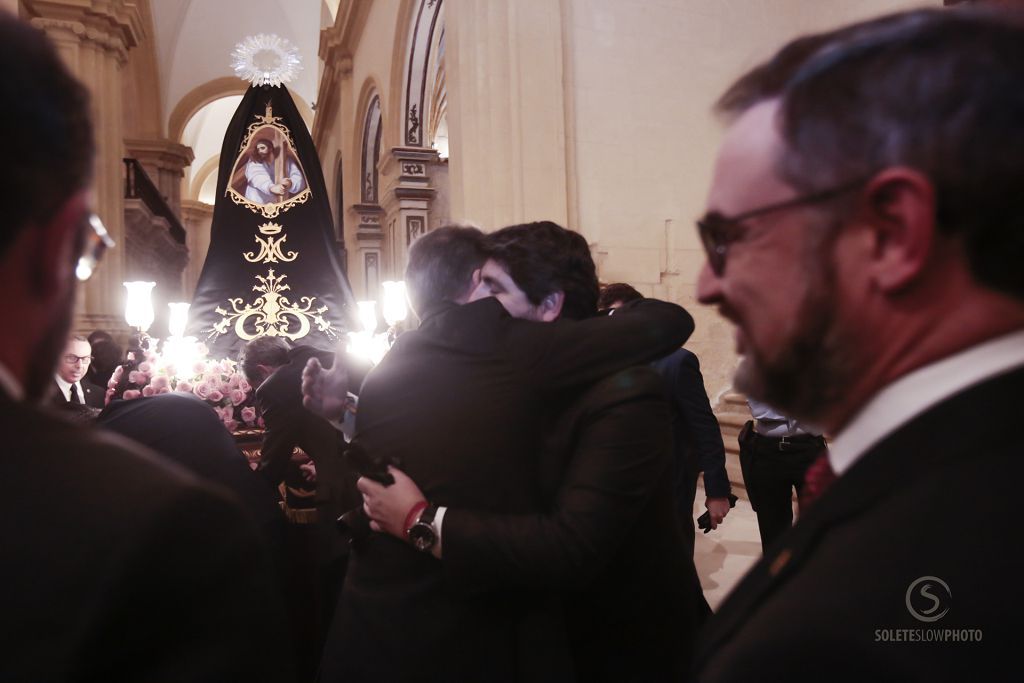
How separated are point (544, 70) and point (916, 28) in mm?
5464

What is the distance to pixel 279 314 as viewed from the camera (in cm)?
768

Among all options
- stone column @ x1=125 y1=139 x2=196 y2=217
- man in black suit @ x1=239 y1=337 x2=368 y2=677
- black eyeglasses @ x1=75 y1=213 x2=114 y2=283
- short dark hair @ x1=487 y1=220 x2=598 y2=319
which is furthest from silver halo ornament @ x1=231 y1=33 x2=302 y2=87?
stone column @ x1=125 y1=139 x2=196 y2=217

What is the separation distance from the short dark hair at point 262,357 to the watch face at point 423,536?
1.91 m

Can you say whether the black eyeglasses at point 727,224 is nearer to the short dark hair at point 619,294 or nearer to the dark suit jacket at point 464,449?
the dark suit jacket at point 464,449

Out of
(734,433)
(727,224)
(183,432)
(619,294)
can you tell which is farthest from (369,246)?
(727,224)

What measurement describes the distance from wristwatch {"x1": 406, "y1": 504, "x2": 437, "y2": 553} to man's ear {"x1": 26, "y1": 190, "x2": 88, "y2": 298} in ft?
3.00

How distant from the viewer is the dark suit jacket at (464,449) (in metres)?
1.41

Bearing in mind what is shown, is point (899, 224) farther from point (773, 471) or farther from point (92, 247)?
point (773, 471)

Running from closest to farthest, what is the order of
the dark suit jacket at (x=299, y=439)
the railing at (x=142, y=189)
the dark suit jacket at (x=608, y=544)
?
the dark suit jacket at (x=608, y=544) → the dark suit jacket at (x=299, y=439) → the railing at (x=142, y=189)

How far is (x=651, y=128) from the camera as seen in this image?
6.24 m

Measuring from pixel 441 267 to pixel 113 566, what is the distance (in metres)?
1.18

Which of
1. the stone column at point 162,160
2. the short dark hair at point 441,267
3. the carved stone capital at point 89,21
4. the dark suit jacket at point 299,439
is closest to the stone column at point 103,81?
the carved stone capital at point 89,21

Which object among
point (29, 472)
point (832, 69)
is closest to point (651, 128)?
point (832, 69)

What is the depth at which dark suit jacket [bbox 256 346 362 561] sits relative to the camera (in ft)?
8.80
